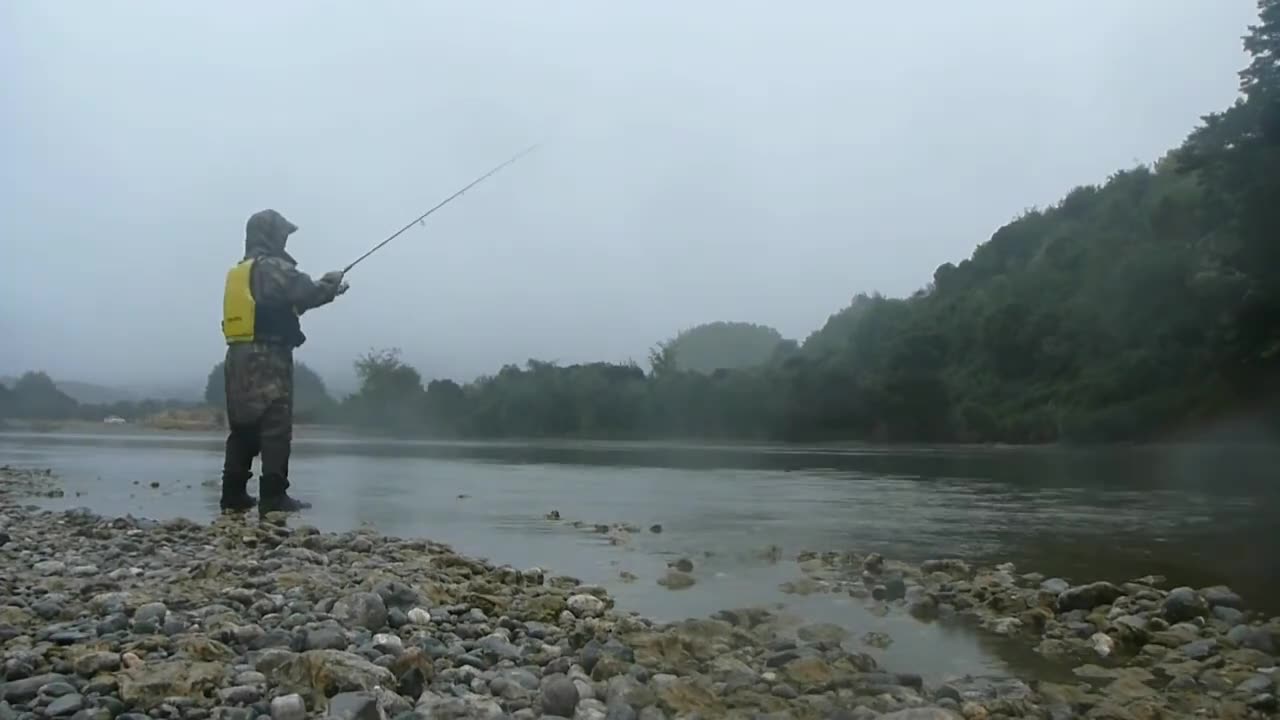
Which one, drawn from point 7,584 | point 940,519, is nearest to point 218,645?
point 7,584

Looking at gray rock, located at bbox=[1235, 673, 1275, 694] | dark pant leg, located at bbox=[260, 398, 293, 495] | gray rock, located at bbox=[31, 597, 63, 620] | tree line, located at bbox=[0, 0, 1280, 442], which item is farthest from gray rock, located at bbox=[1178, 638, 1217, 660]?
tree line, located at bbox=[0, 0, 1280, 442]

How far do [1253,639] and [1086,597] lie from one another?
1.03 metres

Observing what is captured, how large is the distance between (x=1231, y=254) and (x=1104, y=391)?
14533mm

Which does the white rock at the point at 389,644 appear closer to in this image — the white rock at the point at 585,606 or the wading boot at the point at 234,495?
the white rock at the point at 585,606

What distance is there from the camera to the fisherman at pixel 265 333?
31.4ft

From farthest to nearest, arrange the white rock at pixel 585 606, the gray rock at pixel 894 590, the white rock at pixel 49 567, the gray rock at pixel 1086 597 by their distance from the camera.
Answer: the gray rock at pixel 894 590
the gray rock at pixel 1086 597
the white rock at pixel 49 567
the white rock at pixel 585 606

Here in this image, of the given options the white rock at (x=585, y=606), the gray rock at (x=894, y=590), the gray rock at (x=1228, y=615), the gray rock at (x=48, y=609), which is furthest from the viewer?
the gray rock at (x=894, y=590)

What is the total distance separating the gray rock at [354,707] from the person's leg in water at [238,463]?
6.68 metres

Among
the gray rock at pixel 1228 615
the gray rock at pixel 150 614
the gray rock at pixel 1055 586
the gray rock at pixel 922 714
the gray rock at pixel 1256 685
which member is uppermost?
the gray rock at pixel 150 614

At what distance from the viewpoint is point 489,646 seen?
4.67 metres

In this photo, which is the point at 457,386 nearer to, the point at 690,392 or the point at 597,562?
the point at 690,392

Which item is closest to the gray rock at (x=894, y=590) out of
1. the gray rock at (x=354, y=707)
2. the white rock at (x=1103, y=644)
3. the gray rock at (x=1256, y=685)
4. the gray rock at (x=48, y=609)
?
the white rock at (x=1103, y=644)

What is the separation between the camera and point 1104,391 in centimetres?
4378

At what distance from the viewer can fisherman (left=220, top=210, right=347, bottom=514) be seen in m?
9.58
